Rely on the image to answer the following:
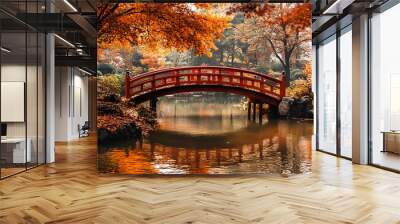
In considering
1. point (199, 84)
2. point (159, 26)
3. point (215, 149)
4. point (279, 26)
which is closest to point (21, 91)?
point (159, 26)

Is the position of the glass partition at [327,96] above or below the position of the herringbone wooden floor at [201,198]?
above

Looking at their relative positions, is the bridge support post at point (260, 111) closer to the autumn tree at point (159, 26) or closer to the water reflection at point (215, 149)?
the water reflection at point (215, 149)

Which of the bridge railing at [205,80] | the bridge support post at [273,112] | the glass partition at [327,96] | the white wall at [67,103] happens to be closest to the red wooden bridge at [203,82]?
the bridge railing at [205,80]

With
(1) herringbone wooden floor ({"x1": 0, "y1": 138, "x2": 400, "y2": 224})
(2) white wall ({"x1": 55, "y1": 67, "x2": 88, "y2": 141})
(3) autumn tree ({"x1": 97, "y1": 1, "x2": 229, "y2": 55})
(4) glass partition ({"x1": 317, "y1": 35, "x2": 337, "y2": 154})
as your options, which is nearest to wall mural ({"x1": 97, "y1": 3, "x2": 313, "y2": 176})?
(3) autumn tree ({"x1": 97, "y1": 1, "x2": 229, "y2": 55})

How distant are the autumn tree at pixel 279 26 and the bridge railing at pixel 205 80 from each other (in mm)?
336

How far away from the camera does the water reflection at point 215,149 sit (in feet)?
21.2

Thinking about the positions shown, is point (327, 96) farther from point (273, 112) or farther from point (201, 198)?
point (201, 198)

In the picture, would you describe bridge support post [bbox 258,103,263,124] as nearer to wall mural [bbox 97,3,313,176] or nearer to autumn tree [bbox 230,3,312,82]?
wall mural [bbox 97,3,313,176]

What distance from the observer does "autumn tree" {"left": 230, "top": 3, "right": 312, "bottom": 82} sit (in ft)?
21.4

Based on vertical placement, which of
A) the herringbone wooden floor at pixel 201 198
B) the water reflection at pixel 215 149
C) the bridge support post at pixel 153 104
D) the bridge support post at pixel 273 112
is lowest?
the herringbone wooden floor at pixel 201 198

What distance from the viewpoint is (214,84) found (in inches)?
257

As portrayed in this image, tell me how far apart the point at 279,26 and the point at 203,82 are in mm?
1517

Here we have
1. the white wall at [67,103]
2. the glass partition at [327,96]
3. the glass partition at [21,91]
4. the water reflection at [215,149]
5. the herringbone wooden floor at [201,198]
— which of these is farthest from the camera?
the white wall at [67,103]

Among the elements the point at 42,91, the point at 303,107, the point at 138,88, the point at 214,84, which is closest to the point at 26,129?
the point at 42,91
